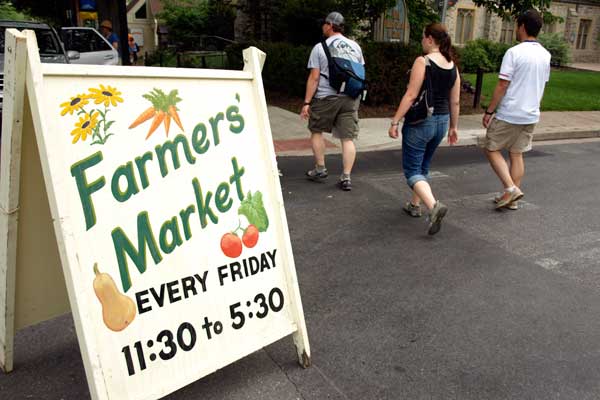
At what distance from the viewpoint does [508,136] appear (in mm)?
5750

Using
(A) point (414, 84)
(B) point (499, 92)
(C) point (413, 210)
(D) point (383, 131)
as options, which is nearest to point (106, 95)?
(A) point (414, 84)

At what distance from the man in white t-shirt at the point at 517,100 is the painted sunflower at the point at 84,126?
4540mm

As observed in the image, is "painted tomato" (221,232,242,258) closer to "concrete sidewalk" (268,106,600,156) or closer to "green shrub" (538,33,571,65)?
"concrete sidewalk" (268,106,600,156)

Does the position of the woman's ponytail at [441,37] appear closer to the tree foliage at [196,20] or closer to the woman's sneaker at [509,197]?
the woman's sneaker at [509,197]

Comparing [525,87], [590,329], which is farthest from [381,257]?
[525,87]

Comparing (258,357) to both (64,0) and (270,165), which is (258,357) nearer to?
(270,165)

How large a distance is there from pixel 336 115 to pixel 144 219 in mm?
4308

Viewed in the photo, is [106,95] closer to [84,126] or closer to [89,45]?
[84,126]

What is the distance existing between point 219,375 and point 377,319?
1.17 metres

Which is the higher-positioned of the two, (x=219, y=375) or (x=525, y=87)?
(x=525, y=87)

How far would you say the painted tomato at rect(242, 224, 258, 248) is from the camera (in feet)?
8.67

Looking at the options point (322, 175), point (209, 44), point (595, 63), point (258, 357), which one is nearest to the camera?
point (258, 357)

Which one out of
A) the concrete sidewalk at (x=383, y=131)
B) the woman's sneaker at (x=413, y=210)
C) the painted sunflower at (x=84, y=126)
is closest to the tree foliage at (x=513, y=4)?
the concrete sidewalk at (x=383, y=131)

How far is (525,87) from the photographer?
5.50 m
